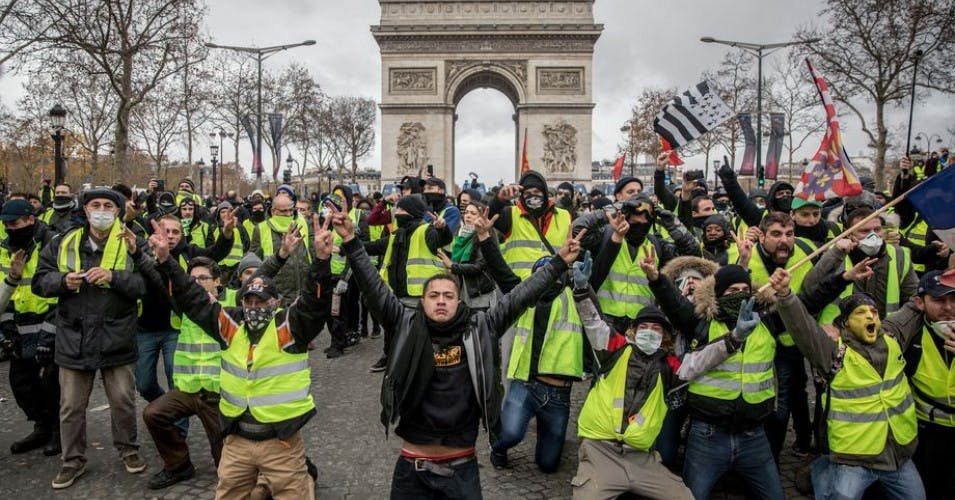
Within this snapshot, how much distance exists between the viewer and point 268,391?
380 centimetres

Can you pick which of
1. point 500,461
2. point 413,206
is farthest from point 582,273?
point 413,206

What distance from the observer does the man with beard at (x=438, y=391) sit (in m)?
3.35

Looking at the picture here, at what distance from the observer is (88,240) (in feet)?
16.1

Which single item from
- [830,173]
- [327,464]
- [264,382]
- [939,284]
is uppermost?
[830,173]

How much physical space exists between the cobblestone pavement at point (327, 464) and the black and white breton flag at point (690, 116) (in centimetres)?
328

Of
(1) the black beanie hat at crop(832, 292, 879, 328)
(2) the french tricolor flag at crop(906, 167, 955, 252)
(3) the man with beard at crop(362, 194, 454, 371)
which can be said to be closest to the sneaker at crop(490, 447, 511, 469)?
(3) the man with beard at crop(362, 194, 454, 371)

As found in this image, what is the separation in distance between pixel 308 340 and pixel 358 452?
180 cm

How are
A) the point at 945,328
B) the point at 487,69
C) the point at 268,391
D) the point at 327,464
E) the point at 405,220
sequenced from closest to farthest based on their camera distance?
the point at 945,328, the point at 268,391, the point at 327,464, the point at 405,220, the point at 487,69

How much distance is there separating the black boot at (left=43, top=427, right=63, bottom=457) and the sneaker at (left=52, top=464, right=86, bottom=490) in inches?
24.9

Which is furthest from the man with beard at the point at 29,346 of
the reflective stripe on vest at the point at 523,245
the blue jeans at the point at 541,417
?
the reflective stripe on vest at the point at 523,245

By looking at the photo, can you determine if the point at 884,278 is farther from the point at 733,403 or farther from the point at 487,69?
the point at 487,69

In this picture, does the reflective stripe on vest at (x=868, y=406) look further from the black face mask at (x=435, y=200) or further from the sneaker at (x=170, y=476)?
the black face mask at (x=435, y=200)

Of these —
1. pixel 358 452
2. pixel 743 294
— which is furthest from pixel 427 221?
pixel 743 294

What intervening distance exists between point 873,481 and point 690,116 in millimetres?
4781
